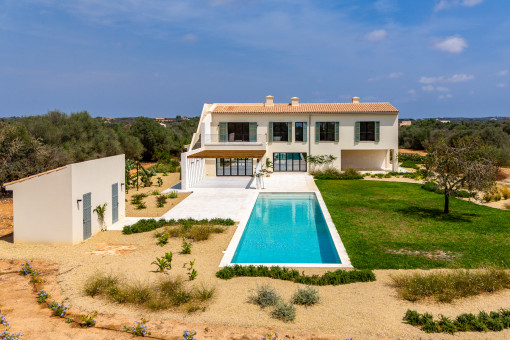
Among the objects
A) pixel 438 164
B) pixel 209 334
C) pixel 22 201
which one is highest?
pixel 438 164

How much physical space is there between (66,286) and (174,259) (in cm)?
282

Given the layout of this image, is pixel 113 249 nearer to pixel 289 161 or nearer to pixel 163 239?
pixel 163 239

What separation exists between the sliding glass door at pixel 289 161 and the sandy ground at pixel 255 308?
22323 millimetres

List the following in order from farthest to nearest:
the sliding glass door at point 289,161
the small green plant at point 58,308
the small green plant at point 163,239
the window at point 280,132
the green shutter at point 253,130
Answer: the sliding glass door at point 289,161 → the window at point 280,132 → the green shutter at point 253,130 → the small green plant at point 163,239 → the small green plant at point 58,308

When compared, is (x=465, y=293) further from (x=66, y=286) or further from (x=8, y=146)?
(x=8, y=146)

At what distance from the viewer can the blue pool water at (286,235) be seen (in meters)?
11.4

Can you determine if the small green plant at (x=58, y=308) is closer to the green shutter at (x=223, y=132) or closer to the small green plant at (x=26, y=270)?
the small green plant at (x=26, y=270)

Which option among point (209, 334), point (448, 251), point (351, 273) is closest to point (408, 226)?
point (448, 251)

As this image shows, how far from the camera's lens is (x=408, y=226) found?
13.8 metres

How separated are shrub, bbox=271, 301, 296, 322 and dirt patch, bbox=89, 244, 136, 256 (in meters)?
5.67

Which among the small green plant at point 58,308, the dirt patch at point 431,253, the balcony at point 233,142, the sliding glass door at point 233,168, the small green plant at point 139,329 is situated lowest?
the small green plant at point 139,329

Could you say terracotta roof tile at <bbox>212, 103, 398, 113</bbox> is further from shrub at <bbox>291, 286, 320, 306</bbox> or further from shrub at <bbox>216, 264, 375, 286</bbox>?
shrub at <bbox>291, 286, 320, 306</bbox>

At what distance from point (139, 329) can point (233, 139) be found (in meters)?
26.0

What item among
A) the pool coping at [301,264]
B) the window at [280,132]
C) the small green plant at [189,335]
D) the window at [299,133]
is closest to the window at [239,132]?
the window at [280,132]
